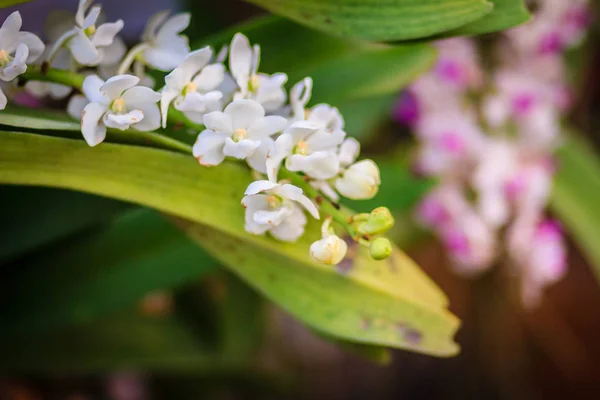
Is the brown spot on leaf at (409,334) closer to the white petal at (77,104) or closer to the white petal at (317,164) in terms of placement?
the white petal at (317,164)

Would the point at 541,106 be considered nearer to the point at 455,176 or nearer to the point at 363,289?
the point at 455,176

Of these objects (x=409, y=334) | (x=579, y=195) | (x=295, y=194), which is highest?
(x=295, y=194)

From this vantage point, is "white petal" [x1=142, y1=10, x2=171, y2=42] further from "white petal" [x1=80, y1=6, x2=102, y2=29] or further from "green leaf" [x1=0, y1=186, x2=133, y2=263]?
"green leaf" [x1=0, y1=186, x2=133, y2=263]

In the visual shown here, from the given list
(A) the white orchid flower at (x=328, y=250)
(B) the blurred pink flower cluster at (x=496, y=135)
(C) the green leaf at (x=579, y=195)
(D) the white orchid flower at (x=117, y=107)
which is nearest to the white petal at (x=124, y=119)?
(D) the white orchid flower at (x=117, y=107)

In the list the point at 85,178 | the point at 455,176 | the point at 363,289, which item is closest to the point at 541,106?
the point at 455,176

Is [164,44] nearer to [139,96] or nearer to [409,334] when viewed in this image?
[139,96]

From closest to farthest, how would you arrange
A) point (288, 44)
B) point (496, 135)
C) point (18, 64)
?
point (18, 64), point (288, 44), point (496, 135)

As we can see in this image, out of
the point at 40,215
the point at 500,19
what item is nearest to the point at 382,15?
Answer: the point at 500,19

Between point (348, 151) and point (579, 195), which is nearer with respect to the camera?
point (348, 151)
